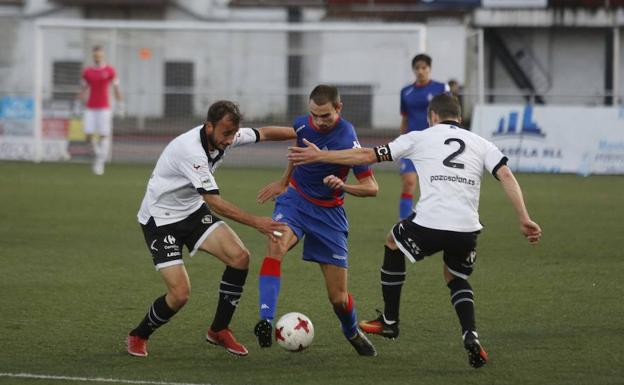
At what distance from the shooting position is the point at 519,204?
709cm

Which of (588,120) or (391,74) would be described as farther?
(391,74)

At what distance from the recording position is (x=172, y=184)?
7.53 meters

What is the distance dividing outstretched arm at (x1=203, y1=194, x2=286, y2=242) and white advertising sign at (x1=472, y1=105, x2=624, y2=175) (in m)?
16.4

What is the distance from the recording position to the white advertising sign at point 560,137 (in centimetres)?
2273

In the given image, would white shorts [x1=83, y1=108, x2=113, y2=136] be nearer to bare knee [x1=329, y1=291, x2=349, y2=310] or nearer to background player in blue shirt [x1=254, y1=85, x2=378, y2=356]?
background player in blue shirt [x1=254, y1=85, x2=378, y2=356]

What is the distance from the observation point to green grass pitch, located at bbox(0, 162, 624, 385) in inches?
279

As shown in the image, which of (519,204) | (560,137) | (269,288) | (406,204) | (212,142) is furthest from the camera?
(560,137)

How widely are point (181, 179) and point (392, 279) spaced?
5.25ft

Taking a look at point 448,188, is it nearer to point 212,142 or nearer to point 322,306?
point 212,142

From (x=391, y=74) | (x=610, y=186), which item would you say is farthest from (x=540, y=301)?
(x=391, y=74)

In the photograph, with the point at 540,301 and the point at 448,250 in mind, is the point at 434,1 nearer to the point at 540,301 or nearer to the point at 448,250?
the point at 540,301

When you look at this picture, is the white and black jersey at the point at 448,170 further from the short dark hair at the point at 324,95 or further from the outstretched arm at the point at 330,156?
the short dark hair at the point at 324,95

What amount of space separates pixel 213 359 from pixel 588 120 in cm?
1682

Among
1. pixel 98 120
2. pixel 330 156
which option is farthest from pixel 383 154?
pixel 98 120
